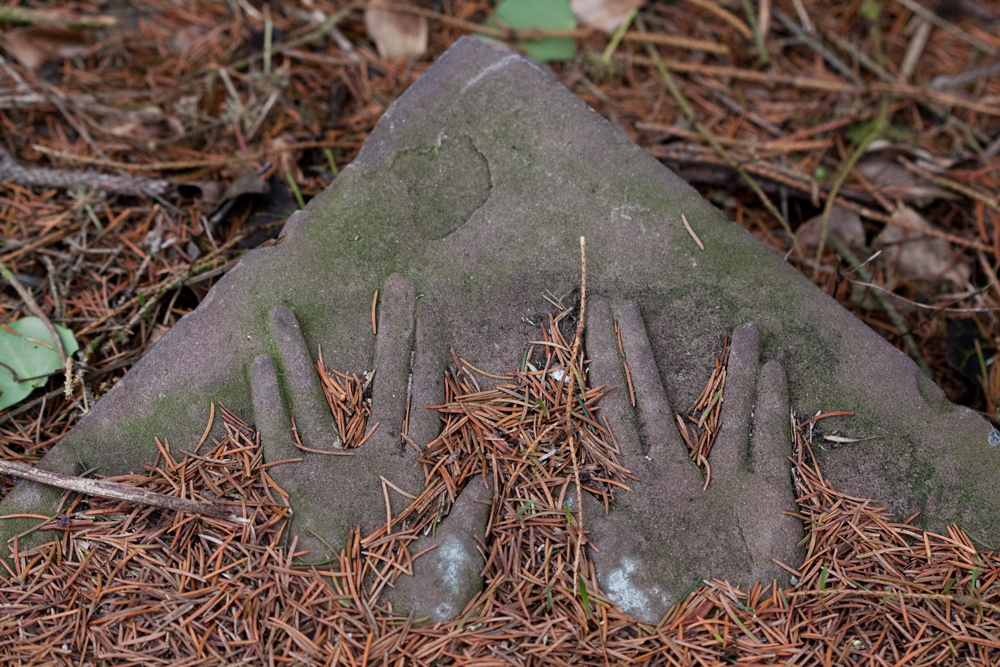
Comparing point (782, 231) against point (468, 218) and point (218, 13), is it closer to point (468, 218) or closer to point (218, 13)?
point (468, 218)

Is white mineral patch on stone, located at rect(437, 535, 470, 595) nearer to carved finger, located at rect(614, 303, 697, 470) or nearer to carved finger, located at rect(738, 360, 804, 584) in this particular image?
carved finger, located at rect(614, 303, 697, 470)

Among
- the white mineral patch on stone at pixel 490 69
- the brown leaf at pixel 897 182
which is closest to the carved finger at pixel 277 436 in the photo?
the white mineral patch on stone at pixel 490 69

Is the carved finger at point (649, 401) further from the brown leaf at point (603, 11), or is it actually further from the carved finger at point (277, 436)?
the brown leaf at point (603, 11)

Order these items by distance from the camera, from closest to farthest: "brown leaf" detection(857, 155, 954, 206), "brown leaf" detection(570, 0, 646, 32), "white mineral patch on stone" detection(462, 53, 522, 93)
Answer: 1. "white mineral patch on stone" detection(462, 53, 522, 93)
2. "brown leaf" detection(857, 155, 954, 206)
3. "brown leaf" detection(570, 0, 646, 32)

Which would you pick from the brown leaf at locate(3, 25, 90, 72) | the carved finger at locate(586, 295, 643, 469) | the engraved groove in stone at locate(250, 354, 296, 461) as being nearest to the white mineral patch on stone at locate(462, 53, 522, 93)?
the carved finger at locate(586, 295, 643, 469)

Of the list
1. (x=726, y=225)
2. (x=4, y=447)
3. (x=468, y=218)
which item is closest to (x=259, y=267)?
(x=468, y=218)

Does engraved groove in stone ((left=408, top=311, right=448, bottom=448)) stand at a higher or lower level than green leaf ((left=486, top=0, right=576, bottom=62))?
lower

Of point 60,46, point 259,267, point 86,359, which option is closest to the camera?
point 259,267
